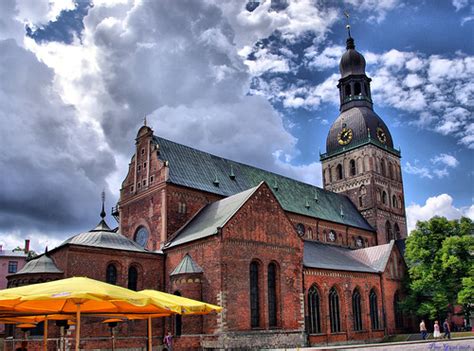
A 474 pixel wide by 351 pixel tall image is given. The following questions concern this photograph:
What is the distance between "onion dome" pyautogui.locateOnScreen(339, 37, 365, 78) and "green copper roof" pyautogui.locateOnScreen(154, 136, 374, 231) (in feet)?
59.9

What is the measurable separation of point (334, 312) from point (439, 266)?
1163 centimetres

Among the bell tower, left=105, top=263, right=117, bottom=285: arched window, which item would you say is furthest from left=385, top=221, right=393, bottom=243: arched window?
left=105, top=263, right=117, bottom=285: arched window

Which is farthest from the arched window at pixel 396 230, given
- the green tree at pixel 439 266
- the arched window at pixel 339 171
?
the green tree at pixel 439 266

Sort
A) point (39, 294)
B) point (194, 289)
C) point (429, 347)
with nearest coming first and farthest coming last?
point (39, 294), point (429, 347), point (194, 289)

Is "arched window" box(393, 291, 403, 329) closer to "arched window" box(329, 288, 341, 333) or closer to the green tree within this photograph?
the green tree

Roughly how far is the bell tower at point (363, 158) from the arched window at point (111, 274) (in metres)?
38.6

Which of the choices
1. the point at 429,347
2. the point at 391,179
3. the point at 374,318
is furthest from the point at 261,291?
the point at 391,179

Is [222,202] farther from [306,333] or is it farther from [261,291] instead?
[306,333]

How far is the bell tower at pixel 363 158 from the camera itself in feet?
219

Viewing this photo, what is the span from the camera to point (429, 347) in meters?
28.6

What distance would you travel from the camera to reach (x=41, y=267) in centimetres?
3375

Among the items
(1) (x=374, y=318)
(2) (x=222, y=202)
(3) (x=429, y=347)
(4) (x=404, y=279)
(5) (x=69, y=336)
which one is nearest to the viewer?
(3) (x=429, y=347)

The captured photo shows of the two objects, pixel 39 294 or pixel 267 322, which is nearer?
pixel 39 294

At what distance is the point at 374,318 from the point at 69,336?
2877 centimetres
